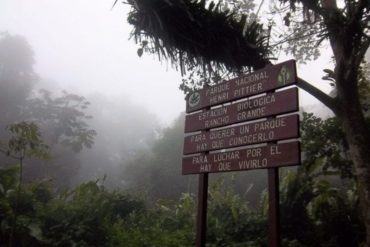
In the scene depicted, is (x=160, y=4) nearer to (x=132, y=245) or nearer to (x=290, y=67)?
(x=290, y=67)

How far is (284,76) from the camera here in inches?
151

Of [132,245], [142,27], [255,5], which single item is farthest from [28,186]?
[255,5]

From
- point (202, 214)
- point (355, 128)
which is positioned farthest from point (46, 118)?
point (355, 128)

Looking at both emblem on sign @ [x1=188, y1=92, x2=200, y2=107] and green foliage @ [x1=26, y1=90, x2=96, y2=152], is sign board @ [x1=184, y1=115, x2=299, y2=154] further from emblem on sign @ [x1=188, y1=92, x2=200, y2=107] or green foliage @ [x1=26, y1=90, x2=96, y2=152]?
green foliage @ [x1=26, y1=90, x2=96, y2=152]

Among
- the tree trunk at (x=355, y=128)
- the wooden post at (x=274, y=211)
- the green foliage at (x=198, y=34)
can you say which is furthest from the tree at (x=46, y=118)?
the wooden post at (x=274, y=211)

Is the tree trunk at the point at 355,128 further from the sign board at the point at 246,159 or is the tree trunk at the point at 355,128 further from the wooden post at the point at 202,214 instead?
the wooden post at the point at 202,214

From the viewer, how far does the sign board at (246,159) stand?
11.5ft

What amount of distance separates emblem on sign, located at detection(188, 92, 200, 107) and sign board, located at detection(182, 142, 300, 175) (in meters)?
0.66

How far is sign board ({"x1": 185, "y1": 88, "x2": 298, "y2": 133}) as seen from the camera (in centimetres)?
372

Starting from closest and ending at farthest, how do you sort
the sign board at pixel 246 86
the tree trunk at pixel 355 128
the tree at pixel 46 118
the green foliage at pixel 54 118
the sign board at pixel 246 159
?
the sign board at pixel 246 159 → the sign board at pixel 246 86 → the tree trunk at pixel 355 128 → the tree at pixel 46 118 → the green foliage at pixel 54 118

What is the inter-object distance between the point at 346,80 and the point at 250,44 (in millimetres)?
1319

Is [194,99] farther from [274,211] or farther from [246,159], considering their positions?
[274,211]

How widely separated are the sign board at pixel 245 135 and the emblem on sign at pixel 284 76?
1.22 ft

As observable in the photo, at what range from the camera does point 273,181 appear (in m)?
3.68
